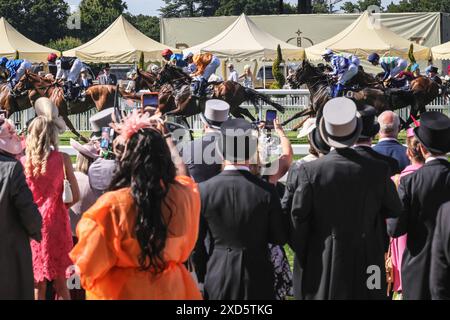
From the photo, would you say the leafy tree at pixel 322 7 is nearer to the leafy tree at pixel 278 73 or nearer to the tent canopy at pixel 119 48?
the tent canopy at pixel 119 48

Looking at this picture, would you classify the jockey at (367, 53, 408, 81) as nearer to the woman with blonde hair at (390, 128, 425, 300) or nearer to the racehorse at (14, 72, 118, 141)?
the racehorse at (14, 72, 118, 141)

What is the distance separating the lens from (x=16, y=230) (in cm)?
567

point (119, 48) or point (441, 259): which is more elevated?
point (441, 259)

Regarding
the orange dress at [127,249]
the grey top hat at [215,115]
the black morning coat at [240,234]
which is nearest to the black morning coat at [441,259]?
the black morning coat at [240,234]

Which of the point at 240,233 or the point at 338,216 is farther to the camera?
the point at 338,216

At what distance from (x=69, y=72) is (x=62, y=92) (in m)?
1.44

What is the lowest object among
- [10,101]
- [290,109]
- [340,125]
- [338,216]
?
[290,109]

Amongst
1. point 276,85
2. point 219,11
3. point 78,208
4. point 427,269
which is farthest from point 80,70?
point 219,11

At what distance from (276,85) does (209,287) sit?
2823cm

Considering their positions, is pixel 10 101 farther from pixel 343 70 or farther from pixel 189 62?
pixel 343 70

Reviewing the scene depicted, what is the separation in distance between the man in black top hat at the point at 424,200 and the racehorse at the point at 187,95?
45.4 ft

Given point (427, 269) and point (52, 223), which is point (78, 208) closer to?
point (52, 223)

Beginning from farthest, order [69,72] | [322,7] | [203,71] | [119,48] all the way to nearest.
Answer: [322,7] → [119,48] → [69,72] → [203,71]

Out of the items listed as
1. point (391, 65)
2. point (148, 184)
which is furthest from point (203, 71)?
point (148, 184)
